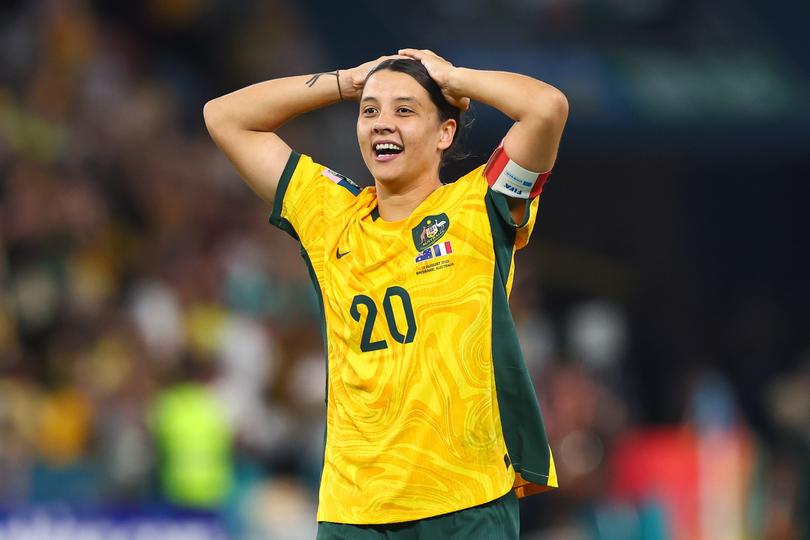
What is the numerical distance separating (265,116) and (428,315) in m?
→ 0.90

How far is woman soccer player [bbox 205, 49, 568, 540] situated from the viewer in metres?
4.14

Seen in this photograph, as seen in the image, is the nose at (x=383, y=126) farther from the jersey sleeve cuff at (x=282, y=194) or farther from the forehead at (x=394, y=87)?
the jersey sleeve cuff at (x=282, y=194)

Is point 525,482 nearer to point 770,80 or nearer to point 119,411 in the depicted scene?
point 119,411

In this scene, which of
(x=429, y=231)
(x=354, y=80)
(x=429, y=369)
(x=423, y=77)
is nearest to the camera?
(x=429, y=369)

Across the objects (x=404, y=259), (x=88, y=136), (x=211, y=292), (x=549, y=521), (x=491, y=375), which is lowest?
(x=549, y=521)

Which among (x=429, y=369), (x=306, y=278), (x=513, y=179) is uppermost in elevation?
(x=306, y=278)

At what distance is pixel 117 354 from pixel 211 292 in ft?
4.16

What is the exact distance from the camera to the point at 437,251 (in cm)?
423

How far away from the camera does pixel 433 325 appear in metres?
4.16

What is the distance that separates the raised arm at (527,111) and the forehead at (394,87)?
14 centimetres

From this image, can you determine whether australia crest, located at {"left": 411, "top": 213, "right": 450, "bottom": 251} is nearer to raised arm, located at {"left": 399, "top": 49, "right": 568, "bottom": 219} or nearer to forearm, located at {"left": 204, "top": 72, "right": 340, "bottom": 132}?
raised arm, located at {"left": 399, "top": 49, "right": 568, "bottom": 219}

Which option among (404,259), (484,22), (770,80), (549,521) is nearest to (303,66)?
(484,22)

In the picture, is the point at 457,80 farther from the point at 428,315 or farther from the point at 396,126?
the point at 428,315

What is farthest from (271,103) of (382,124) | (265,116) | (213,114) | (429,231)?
(429,231)
